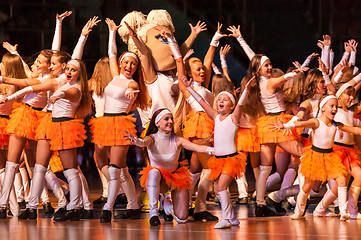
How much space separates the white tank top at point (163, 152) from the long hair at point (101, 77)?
1.24 m

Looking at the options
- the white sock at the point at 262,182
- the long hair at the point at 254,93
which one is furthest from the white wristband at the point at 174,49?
the white sock at the point at 262,182

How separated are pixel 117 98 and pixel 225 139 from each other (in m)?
1.05

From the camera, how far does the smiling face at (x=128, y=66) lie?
243 inches

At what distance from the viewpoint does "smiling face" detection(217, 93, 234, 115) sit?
575 cm

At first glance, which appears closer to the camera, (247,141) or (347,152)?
(347,152)

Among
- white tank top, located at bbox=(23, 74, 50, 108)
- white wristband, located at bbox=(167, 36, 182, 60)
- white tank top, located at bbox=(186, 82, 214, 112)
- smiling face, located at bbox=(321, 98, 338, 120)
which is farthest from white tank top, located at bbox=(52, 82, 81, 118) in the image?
smiling face, located at bbox=(321, 98, 338, 120)

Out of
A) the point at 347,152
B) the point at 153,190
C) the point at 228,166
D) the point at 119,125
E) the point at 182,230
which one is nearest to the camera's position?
the point at 182,230

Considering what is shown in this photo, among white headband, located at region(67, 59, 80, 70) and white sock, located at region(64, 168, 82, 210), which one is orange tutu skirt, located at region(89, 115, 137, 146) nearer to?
white sock, located at region(64, 168, 82, 210)

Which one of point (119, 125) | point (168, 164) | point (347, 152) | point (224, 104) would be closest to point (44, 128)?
point (119, 125)

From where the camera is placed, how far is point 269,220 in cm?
592

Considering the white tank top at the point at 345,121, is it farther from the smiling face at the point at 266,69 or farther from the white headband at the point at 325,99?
the smiling face at the point at 266,69

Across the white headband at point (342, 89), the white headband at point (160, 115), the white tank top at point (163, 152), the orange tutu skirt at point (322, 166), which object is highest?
the white headband at point (342, 89)

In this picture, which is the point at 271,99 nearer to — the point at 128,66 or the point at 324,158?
the point at 324,158

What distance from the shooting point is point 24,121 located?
626 centimetres
